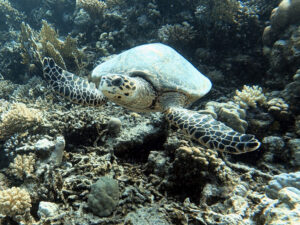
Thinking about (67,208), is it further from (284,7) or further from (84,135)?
(284,7)

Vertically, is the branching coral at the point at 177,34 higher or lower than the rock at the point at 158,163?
higher

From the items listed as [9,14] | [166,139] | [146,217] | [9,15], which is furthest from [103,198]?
[9,14]

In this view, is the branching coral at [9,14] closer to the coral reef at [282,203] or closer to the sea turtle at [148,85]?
the sea turtle at [148,85]

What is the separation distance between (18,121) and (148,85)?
2839 millimetres

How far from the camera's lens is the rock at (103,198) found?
89.6 inches

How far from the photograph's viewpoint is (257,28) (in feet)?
22.2

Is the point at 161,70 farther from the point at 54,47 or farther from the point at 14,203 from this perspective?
the point at 54,47

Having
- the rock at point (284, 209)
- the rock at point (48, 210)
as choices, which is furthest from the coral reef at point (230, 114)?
the rock at point (48, 210)

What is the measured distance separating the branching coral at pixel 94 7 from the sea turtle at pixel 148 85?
5.82 m

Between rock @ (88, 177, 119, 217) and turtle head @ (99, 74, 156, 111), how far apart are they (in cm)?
145

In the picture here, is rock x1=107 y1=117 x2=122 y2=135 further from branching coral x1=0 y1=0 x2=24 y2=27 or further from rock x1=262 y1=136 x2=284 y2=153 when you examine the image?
branching coral x1=0 y1=0 x2=24 y2=27

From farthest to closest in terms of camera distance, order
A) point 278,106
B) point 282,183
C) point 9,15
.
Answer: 1. point 9,15
2. point 278,106
3. point 282,183

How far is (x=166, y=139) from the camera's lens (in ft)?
12.1

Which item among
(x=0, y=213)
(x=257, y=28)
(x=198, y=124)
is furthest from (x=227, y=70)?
(x=0, y=213)
